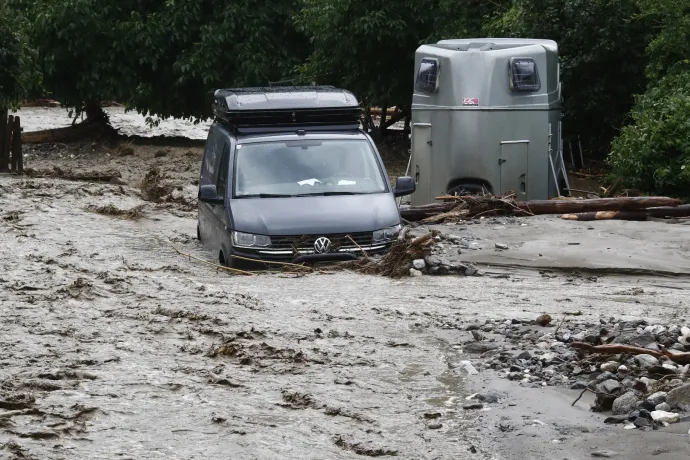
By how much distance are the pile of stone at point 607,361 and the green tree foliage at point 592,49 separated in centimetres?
1371

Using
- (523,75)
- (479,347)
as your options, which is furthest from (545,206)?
(479,347)

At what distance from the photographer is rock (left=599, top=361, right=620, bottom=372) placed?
26.6ft

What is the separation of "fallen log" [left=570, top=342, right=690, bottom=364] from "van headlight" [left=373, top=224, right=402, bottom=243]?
435 centimetres

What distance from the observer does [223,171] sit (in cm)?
1359

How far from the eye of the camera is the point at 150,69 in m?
29.6

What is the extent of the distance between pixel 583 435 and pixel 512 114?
36.6 ft

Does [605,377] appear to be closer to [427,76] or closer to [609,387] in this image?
[609,387]

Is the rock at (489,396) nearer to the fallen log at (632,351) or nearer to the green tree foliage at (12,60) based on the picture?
the fallen log at (632,351)

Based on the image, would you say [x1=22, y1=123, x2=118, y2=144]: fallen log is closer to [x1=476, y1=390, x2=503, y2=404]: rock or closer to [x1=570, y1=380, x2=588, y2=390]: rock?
[x1=476, y1=390, x2=503, y2=404]: rock

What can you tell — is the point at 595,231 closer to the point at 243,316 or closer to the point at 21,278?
the point at 243,316

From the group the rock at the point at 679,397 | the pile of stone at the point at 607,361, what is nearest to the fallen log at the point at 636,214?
the pile of stone at the point at 607,361

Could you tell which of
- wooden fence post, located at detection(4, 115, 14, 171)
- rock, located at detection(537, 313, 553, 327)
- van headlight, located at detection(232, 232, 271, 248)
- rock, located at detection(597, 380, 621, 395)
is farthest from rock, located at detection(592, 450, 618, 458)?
wooden fence post, located at detection(4, 115, 14, 171)

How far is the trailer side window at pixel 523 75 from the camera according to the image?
1750 centimetres

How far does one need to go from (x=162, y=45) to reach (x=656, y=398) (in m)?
22.8
